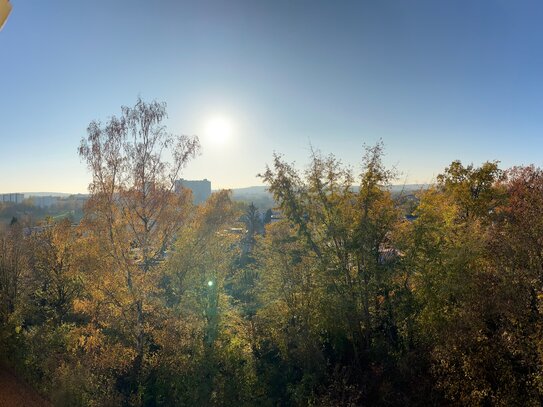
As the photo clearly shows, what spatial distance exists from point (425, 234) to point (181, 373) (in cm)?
1031

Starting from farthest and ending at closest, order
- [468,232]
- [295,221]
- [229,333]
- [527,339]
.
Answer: [229,333]
[295,221]
[468,232]
[527,339]

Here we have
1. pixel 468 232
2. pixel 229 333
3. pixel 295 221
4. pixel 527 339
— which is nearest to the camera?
pixel 527 339

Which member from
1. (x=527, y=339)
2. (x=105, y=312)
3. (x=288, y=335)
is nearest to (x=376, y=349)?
(x=288, y=335)

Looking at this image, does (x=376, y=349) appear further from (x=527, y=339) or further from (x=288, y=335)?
(x=527, y=339)

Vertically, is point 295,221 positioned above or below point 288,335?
above

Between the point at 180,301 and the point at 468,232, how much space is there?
37.4 feet

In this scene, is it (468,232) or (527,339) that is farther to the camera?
(468,232)

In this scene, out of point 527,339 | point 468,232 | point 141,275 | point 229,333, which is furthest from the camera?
point 229,333

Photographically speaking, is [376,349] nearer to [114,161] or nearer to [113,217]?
[113,217]

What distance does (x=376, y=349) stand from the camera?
13.2 meters

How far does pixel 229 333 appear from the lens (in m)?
Answer: 16.0

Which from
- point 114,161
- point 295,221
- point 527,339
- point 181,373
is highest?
point 114,161

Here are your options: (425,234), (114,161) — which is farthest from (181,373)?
(425,234)

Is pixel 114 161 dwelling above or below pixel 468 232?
above
